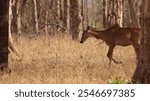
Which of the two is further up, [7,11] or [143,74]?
[7,11]

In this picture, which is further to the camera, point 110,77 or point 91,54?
point 91,54

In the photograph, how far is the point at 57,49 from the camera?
50.8 ft

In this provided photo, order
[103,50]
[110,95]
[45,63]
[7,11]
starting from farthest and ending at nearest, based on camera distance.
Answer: [103,50], [45,63], [7,11], [110,95]

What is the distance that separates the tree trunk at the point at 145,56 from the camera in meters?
8.97

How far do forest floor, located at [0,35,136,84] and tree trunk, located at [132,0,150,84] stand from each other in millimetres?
772

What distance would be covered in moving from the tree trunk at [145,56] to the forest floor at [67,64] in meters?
0.77

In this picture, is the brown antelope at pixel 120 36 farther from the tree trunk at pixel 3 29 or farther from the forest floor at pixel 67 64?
the tree trunk at pixel 3 29

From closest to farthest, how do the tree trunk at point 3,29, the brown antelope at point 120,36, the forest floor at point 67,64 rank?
1. the forest floor at point 67,64
2. the tree trunk at point 3,29
3. the brown antelope at point 120,36

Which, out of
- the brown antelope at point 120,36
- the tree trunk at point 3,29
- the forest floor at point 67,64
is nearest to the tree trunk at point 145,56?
the forest floor at point 67,64

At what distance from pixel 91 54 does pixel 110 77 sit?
399cm

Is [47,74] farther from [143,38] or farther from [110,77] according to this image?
[143,38]

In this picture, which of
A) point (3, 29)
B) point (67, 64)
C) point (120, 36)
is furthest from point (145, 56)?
point (120, 36)

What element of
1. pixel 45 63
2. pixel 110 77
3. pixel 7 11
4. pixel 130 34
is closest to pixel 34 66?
pixel 45 63

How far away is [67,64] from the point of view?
12.0 metres
